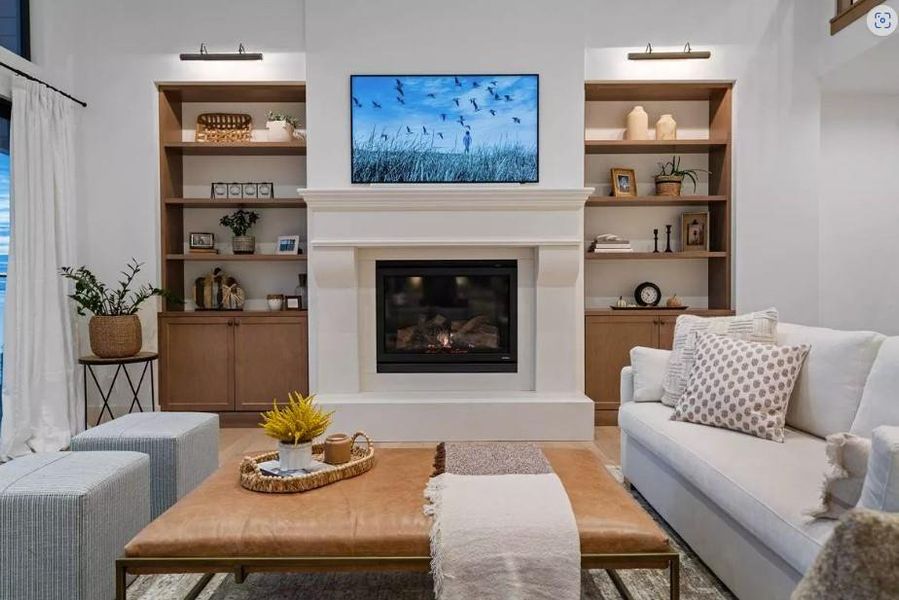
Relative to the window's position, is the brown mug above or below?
below

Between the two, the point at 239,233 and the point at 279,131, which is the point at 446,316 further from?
the point at 279,131

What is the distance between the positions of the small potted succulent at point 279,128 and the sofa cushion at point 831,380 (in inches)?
146

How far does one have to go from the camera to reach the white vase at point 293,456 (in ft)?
6.80

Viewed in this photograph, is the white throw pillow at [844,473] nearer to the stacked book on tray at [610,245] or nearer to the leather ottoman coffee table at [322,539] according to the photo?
the leather ottoman coffee table at [322,539]

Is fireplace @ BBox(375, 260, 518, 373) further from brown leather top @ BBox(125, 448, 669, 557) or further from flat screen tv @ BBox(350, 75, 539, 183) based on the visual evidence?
brown leather top @ BBox(125, 448, 669, 557)

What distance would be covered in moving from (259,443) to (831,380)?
3360 mm

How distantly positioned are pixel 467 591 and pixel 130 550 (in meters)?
0.94

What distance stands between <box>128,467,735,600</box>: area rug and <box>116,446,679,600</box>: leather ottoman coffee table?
0.34m

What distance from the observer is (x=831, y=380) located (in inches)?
89.5

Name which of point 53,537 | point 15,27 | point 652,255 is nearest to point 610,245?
point 652,255

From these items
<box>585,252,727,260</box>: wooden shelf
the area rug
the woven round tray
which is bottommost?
the area rug

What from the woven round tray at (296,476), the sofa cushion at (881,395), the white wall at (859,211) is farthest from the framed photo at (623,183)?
the woven round tray at (296,476)

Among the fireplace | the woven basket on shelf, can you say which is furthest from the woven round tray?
the woven basket on shelf

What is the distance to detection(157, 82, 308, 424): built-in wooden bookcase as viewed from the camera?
451 centimetres
